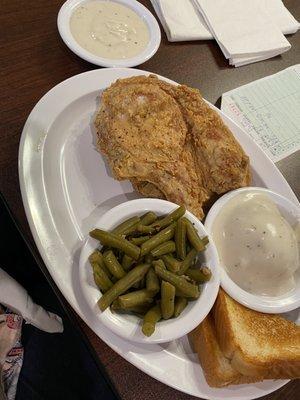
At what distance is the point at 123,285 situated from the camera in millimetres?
1178

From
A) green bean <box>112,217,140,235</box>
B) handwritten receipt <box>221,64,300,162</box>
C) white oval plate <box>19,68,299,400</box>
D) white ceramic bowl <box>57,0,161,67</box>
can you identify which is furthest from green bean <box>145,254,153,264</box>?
handwritten receipt <box>221,64,300,162</box>

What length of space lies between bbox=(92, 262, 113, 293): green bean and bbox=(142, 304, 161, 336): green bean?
137mm

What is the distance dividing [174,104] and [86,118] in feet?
1.14

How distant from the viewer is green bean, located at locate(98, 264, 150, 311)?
115cm

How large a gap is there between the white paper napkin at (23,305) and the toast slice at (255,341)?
2.10 ft

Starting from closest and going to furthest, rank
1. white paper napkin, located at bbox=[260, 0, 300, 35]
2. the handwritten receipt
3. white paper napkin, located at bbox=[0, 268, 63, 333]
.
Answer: white paper napkin, located at bbox=[0, 268, 63, 333] → the handwritten receipt → white paper napkin, located at bbox=[260, 0, 300, 35]

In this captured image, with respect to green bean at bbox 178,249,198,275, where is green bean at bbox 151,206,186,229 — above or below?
Result: above

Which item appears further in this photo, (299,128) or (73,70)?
(299,128)

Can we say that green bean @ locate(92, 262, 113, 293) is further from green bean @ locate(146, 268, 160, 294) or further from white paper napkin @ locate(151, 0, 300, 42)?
white paper napkin @ locate(151, 0, 300, 42)

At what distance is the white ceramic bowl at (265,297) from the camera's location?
1378mm

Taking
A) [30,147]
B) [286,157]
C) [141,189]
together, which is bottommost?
[286,157]

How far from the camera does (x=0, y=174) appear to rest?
4.62ft

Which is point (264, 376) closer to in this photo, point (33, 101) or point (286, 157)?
point (286, 157)

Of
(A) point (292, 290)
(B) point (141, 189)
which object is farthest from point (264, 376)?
(B) point (141, 189)
